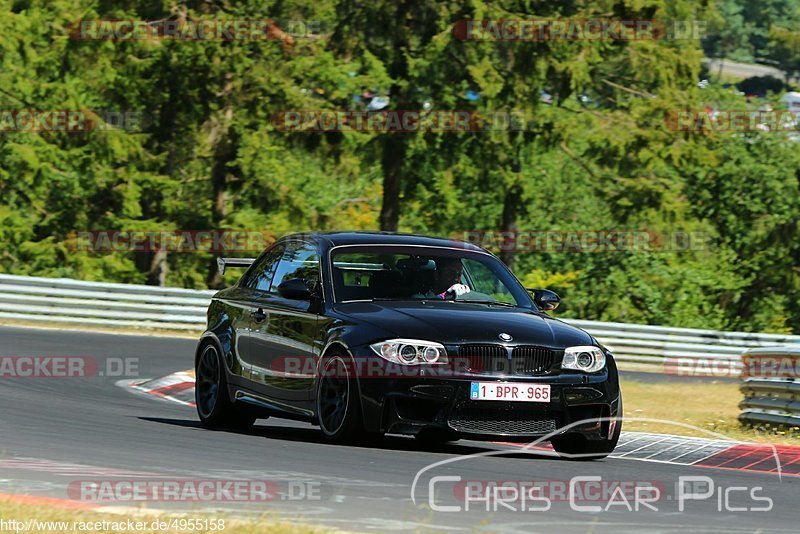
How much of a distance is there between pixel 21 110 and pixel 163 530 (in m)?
37.0

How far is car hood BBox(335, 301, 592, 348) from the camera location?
9703 millimetres

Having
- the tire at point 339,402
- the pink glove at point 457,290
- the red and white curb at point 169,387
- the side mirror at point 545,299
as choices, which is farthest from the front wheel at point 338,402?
the red and white curb at point 169,387

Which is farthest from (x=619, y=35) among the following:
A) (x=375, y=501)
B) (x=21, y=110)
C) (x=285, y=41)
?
(x=375, y=501)

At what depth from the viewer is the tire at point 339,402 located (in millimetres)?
9766

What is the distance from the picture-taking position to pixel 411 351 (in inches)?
378

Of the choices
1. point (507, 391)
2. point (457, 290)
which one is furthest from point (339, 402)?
point (457, 290)

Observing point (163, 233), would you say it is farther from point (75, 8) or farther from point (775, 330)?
point (775, 330)

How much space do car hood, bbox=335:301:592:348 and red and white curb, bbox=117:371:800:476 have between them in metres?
1.04

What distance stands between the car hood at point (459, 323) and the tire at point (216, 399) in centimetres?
181

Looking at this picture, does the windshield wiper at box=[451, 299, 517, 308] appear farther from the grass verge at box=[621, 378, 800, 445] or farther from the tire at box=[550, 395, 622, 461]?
the grass verge at box=[621, 378, 800, 445]

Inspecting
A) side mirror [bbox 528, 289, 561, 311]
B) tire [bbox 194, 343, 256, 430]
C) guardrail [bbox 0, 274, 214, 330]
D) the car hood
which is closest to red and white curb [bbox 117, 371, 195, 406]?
tire [bbox 194, 343, 256, 430]

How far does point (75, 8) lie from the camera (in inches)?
1570

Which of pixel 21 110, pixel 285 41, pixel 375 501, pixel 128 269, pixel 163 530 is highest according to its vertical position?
pixel 163 530

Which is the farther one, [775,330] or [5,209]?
[775,330]
